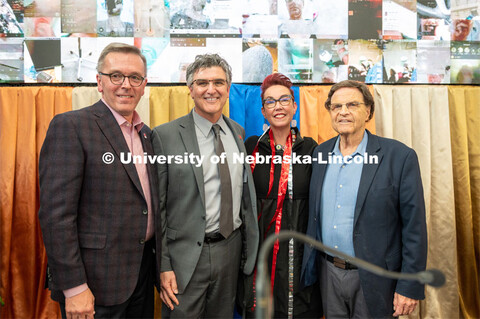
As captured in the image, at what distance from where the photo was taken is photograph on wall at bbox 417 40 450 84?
287 cm

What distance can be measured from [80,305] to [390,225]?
4.75 ft

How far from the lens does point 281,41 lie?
2814mm

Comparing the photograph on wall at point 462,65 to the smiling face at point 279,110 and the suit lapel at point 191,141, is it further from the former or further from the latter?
the suit lapel at point 191,141

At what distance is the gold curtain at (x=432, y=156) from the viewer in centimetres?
268

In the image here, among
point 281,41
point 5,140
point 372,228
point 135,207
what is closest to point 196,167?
point 135,207

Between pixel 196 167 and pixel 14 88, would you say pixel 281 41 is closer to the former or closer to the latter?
pixel 196 167

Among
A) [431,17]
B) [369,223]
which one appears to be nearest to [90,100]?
[369,223]

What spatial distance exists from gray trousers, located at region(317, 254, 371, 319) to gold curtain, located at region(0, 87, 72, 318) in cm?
219

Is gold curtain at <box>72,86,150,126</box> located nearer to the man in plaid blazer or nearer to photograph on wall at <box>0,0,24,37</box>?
photograph on wall at <box>0,0,24,37</box>

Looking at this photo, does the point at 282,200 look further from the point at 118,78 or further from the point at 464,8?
the point at 464,8

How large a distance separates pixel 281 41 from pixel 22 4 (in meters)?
2.22

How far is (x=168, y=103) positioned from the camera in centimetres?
269

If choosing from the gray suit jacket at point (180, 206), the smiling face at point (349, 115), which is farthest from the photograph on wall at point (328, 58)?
the gray suit jacket at point (180, 206)

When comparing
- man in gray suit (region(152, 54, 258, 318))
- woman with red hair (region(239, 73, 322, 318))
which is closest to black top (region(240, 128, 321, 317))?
woman with red hair (region(239, 73, 322, 318))
